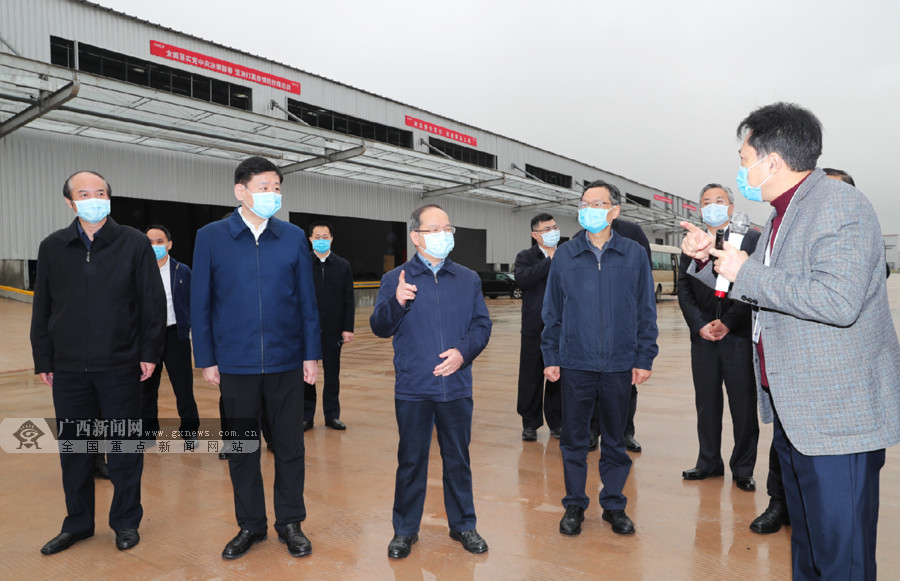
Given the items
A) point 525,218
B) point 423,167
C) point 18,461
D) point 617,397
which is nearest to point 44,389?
point 18,461

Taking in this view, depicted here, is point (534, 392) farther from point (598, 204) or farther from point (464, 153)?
point (464, 153)

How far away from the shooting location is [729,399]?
378 centimetres

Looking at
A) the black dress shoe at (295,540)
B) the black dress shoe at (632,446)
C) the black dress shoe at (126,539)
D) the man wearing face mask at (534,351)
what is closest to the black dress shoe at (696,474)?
the black dress shoe at (632,446)

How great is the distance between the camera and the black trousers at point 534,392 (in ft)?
16.1

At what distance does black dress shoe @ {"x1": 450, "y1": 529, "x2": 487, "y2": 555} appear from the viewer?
2822 mm

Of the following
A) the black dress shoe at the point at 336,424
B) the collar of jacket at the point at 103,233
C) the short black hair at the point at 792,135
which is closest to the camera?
the short black hair at the point at 792,135

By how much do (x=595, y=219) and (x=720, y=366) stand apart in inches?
55.8

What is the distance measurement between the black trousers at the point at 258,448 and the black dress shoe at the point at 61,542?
83 cm

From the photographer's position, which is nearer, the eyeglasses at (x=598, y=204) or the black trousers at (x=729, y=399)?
the eyeglasses at (x=598, y=204)

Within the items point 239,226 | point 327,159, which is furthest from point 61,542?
point 327,159

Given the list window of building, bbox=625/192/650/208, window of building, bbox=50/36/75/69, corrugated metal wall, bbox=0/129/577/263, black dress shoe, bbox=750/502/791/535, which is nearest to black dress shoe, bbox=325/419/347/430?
black dress shoe, bbox=750/502/791/535

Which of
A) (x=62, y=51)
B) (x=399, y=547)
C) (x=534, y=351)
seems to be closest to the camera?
(x=399, y=547)

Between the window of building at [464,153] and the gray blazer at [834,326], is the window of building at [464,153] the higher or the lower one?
the higher one

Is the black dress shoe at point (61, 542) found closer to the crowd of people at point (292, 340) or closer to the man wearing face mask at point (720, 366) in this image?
the crowd of people at point (292, 340)
